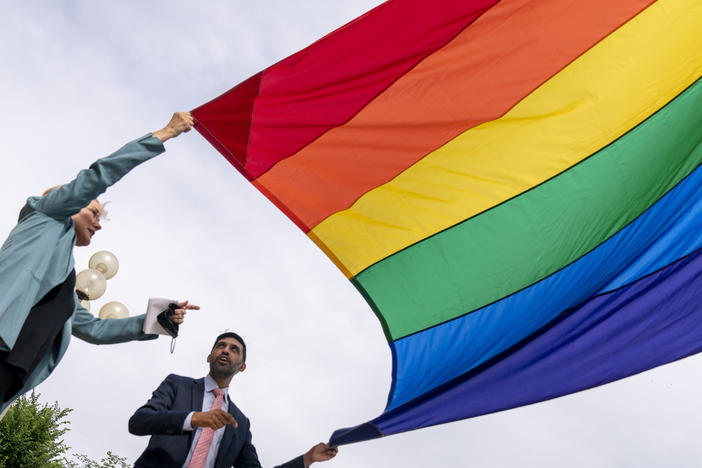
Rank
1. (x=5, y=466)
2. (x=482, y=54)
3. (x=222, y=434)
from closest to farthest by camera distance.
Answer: (x=222, y=434), (x=482, y=54), (x=5, y=466)

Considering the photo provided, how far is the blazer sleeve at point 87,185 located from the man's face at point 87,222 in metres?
0.19

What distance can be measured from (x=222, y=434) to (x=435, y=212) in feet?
5.91

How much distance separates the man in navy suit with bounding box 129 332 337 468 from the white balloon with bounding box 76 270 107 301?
3.21m

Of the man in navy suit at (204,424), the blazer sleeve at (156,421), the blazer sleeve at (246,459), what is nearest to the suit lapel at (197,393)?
the man in navy suit at (204,424)

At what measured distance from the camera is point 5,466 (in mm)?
13758

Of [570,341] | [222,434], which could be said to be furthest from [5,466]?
[570,341]

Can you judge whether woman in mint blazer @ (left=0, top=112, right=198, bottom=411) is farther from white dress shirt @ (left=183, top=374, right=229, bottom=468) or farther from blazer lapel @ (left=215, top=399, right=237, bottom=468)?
blazer lapel @ (left=215, top=399, right=237, bottom=468)

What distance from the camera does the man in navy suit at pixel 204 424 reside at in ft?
11.9

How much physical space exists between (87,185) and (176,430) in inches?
52.5

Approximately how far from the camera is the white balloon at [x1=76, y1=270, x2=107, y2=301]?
279 inches

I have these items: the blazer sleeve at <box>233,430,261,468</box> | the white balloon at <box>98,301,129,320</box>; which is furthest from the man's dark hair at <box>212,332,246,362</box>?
the white balloon at <box>98,301,129,320</box>

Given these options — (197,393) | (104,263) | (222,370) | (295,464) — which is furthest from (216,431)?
(104,263)

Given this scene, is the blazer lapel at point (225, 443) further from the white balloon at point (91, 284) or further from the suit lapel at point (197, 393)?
the white balloon at point (91, 284)

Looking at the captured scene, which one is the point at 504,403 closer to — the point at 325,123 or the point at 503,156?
the point at 503,156
